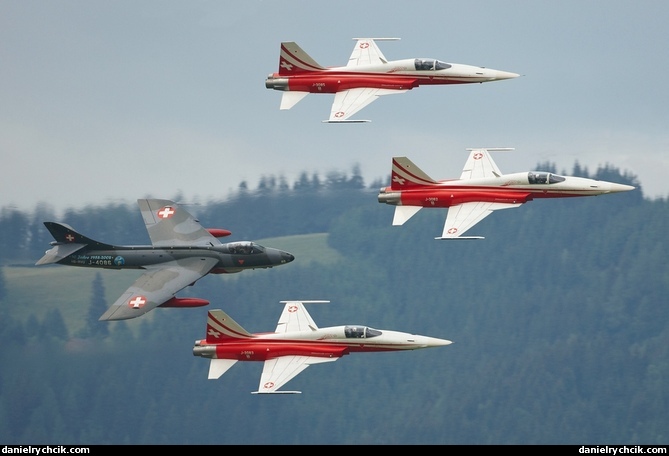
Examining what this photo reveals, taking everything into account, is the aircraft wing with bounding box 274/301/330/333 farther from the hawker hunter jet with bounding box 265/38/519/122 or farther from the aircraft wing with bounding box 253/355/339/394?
the hawker hunter jet with bounding box 265/38/519/122

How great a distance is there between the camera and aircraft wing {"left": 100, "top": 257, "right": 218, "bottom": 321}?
79250mm

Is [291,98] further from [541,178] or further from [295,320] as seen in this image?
[541,178]

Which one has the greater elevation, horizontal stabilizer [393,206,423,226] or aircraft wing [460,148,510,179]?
aircraft wing [460,148,510,179]

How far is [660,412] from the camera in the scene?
16888 centimetres

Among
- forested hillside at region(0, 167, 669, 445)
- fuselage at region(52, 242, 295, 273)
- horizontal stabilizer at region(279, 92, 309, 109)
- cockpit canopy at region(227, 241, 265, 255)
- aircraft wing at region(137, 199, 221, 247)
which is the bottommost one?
forested hillside at region(0, 167, 669, 445)

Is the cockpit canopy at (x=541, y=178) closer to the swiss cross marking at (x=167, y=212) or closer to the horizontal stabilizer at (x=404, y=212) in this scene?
the horizontal stabilizer at (x=404, y=212)

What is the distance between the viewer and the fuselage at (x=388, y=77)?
85.1 meters

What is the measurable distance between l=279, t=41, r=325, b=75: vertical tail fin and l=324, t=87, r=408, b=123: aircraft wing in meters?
2.18

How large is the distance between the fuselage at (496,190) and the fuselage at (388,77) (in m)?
5.88

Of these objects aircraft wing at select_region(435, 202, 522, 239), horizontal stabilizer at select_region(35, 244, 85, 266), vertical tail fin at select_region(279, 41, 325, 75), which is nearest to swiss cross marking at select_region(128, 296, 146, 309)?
horizontal stabilizer at select_region(35, 244, 85, 266)

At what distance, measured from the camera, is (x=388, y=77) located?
280 ft

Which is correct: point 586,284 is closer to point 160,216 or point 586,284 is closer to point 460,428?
point 460,428

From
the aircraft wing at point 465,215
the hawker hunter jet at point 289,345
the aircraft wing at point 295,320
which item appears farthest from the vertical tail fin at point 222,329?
the aircraft wing at point 465,215
